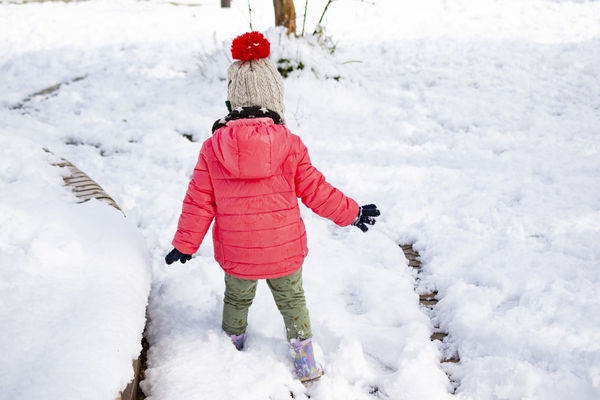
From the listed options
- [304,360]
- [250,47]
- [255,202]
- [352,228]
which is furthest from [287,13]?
[304,360]

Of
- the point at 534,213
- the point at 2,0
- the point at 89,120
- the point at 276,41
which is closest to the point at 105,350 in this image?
the point at 534,213

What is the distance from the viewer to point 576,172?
425 cm

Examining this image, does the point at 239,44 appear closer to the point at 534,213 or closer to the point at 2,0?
the point at 534,213

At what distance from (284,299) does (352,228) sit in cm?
153

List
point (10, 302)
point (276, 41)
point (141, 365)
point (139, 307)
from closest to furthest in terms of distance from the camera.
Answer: point (10, 302), point (139, 307), point (141, 365), point (276, 41)

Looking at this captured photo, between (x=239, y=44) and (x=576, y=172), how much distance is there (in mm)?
3482

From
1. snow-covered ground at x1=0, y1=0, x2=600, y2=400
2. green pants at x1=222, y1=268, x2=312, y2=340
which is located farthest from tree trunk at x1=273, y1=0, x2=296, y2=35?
green pants at x1=222, y1=268, x2=312, y2=340

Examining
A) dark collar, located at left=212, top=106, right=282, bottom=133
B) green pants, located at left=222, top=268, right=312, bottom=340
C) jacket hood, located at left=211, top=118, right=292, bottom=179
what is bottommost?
green pants, located at left=222, top=268, right=312, bottom=340

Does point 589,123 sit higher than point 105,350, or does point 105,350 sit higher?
point 105,350

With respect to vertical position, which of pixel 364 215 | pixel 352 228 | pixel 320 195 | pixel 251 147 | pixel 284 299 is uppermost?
pixel 251 147

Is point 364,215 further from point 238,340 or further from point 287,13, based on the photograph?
point 287,13

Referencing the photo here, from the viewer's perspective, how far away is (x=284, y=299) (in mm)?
2244

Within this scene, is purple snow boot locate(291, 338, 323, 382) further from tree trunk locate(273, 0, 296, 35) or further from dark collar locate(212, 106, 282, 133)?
tree trunk locate(273, 0, 296, 35)

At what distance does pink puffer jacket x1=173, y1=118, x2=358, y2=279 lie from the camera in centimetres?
200
